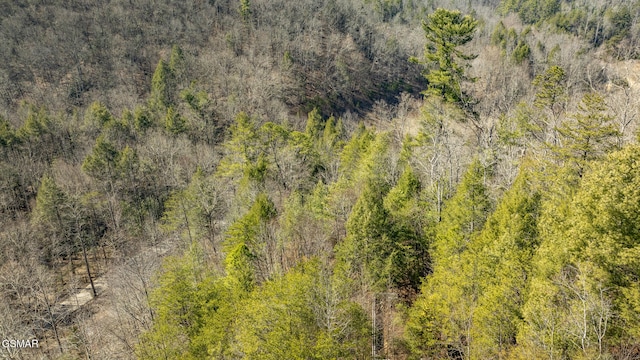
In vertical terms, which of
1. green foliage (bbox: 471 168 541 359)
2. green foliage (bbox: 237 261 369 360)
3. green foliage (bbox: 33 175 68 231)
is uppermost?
green foliage (bbox: 471 168 541 359)

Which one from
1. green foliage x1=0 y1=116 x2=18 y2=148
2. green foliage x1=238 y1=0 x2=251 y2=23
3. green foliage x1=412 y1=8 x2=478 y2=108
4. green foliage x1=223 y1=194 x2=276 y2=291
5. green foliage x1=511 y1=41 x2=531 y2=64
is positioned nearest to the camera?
green foliage x1=223 y1=194 x2=276 y2=291

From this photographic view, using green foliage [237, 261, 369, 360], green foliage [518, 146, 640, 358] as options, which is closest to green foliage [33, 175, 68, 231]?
green foliage [237, 261, 369, 360]

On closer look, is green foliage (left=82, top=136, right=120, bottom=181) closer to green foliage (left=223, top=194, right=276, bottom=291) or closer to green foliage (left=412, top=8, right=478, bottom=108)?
green foliage (left=223, top=194, right=276, bottom=291)

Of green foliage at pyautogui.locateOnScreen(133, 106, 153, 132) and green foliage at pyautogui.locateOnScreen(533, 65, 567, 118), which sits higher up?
green foliage at pyautogui.locateOnScreen(533, 65, 567, 118)

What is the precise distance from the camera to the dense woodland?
16562 mm

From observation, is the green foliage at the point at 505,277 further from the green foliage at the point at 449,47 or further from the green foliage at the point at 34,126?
the green foliage at the point at 34,126

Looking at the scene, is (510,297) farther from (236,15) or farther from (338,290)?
(236,15)

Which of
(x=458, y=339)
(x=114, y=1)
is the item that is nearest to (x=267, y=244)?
(x=458, y=339)

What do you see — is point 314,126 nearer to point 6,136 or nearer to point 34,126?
point 34,126

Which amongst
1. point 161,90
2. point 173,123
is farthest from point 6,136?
point 161,90

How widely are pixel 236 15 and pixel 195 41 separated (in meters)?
15.9

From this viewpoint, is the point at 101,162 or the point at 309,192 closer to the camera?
the point at 309,192

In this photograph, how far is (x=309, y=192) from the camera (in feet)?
136

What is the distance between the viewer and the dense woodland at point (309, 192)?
16562mm
